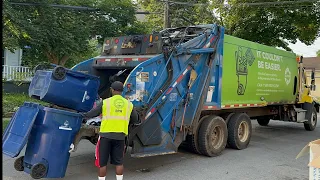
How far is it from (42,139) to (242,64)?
15.6ft

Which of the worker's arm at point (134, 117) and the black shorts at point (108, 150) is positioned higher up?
the worker's arm at point (134, 117)

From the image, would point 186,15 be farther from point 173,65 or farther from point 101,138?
point 101,138

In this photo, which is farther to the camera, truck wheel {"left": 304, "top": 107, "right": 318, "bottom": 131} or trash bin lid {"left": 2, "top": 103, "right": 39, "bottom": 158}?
truck wheel {"left": 304, "top": 107, "right": 318, "bottom": 131}

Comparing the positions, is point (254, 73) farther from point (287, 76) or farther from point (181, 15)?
point (181, 15)

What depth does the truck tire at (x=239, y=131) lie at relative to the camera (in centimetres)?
777

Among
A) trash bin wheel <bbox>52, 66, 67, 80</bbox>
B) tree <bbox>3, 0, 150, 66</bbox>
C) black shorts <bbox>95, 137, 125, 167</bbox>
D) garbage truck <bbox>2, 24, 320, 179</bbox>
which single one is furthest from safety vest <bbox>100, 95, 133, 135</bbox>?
tree <bbox>3, 0, 150, 66</bbox>

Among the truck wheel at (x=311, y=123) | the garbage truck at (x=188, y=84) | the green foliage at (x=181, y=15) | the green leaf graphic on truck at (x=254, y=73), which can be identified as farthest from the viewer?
the green foliage at (x=181, y=15)

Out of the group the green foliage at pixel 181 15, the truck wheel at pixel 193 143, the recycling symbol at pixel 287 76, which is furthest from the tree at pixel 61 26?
the recycling symbol at pixel 287 76

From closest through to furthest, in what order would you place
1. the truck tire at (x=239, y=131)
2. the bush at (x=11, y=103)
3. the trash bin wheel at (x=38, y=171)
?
the trash bin wheel at (x=38, y=171)
the truck tire at (x=239, y=131)
the bush at (x=11, y=103)

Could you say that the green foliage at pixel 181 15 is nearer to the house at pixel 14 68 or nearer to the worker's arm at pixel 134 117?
the house at pixel 14 68

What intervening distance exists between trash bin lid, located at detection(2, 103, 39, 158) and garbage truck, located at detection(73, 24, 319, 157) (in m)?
0.71

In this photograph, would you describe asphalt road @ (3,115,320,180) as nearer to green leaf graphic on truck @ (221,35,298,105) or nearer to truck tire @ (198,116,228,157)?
truck tire @ (198,116,228,157)

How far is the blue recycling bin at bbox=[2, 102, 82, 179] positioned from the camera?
188 inches

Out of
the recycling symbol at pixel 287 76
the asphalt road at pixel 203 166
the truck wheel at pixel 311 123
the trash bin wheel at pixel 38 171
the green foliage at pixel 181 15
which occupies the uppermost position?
the green foliage at pixel 181 15
